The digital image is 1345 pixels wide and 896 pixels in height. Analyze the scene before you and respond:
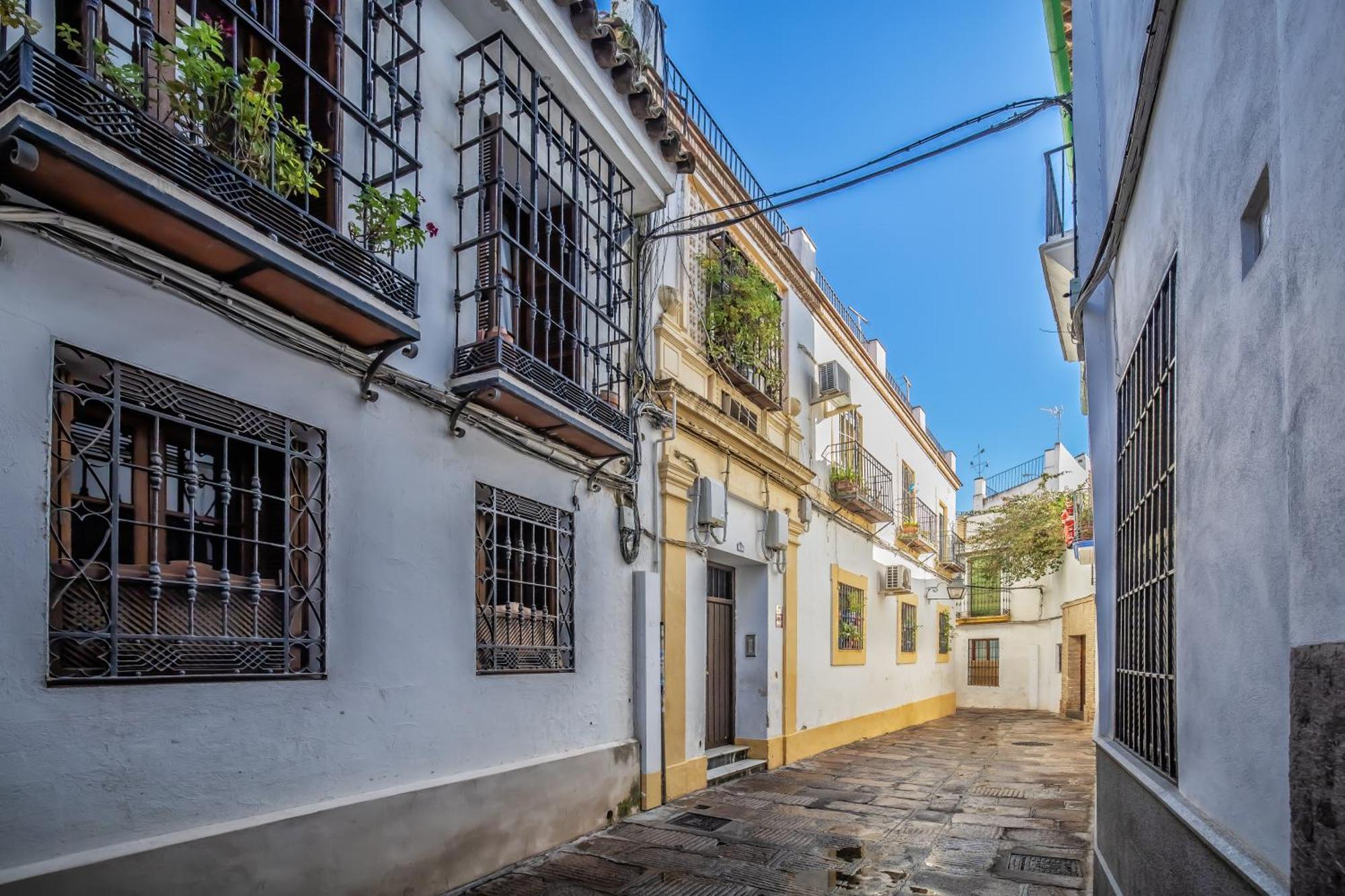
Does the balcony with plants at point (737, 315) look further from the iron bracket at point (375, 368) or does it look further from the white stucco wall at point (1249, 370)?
the white stucco wall at point (1249, 370)

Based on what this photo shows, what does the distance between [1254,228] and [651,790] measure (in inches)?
255

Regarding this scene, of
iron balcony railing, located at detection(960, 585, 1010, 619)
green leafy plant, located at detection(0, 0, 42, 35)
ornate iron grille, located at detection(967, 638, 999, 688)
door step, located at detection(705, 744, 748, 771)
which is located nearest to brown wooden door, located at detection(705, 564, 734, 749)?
door step, located at detection(705, 744, 748, 771)

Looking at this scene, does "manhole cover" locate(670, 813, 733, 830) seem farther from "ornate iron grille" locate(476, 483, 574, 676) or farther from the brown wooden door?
the brown wooden door

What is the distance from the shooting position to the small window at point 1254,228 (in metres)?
2.46

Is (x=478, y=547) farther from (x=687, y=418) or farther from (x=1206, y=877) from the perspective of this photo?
(x=1206, y=877)

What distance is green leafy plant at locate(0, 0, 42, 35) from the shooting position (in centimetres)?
291

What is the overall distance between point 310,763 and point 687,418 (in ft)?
16.9

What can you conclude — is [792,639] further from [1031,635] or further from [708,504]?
[1031,635]

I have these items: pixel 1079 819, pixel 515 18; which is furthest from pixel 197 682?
pixel 1079 819

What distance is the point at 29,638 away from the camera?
3.16 meters

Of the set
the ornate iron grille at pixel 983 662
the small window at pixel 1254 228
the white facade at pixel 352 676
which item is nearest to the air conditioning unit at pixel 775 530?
the white facade at pixel 352 676

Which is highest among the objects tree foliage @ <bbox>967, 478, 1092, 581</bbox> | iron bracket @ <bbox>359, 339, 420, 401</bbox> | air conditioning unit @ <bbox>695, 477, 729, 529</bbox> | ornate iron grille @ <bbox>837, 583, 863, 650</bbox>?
iron bracket @ <bbox>359, 339, 420, 401</bbox>

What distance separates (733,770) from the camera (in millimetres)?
9328

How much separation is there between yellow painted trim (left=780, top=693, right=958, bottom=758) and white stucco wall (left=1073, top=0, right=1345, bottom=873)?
26.5 ft
